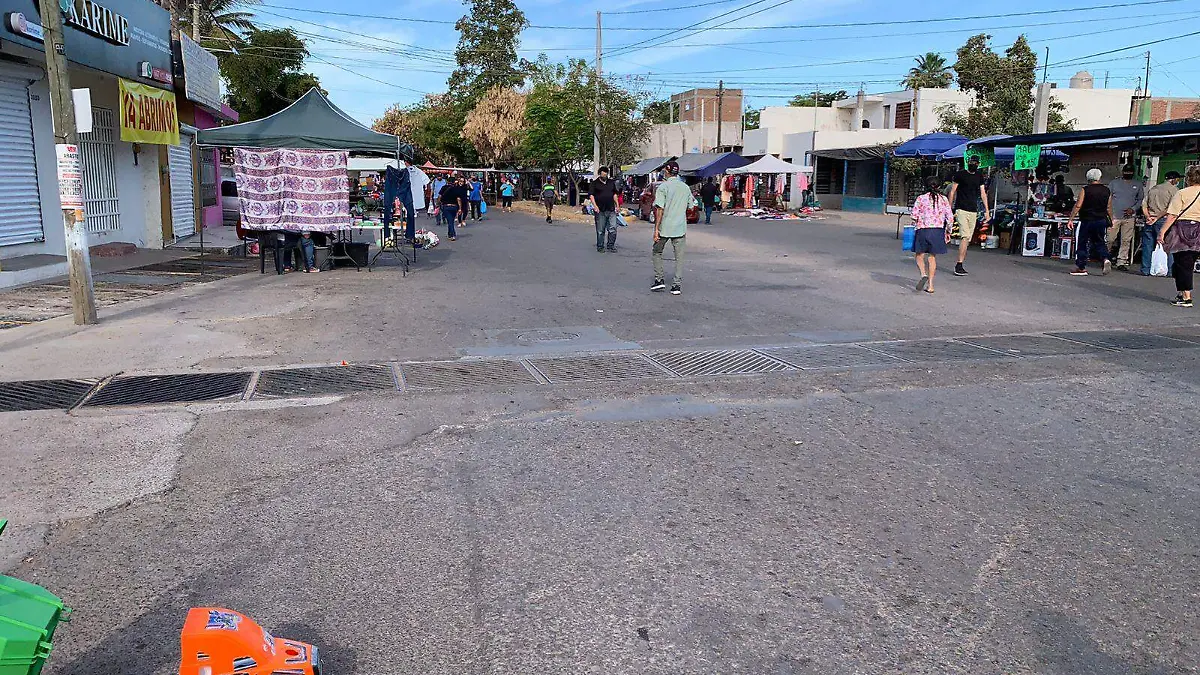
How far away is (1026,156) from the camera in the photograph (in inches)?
707

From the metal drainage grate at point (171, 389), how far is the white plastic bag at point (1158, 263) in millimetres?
13523

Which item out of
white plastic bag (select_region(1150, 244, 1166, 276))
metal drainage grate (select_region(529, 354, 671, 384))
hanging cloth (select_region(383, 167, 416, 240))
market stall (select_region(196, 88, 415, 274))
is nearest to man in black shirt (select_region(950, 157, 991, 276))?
white plastic bag (select_region(1150, 244, 1166, 276))

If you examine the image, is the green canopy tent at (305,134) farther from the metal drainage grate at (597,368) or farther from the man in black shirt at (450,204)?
the man in black shirt at (450,204)

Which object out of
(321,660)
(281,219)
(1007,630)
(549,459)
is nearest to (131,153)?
(281,219)

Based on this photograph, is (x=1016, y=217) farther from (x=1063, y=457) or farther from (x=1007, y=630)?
(x=1007, y=630)

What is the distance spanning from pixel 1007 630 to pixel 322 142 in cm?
1209

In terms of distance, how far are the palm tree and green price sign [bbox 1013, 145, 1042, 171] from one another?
44217mm

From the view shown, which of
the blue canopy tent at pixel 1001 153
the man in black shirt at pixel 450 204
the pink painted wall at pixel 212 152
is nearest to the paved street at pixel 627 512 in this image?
the blue canopy tent at pixel 1001 153

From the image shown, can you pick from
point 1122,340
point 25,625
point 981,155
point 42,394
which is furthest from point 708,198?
point 25,625

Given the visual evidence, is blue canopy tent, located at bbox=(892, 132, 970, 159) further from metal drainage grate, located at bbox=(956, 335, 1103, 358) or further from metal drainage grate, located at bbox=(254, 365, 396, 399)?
metal drainage grate, located at bbox=(254, 365, 396, 399)

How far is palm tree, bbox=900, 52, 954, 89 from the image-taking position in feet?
200

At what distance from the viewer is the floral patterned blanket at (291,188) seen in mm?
13617

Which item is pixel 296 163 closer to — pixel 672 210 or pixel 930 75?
pixel 672 210

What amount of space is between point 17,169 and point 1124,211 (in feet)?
60.2
